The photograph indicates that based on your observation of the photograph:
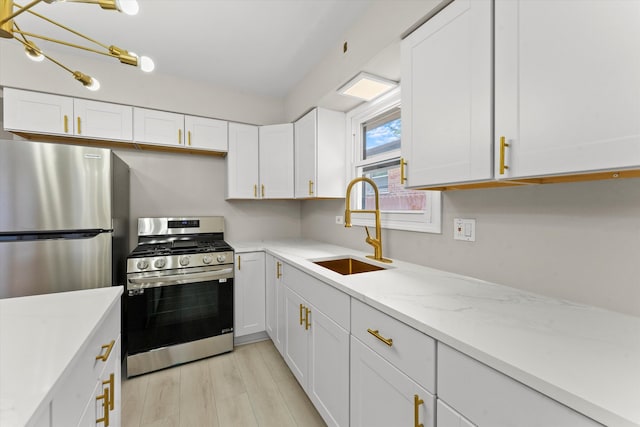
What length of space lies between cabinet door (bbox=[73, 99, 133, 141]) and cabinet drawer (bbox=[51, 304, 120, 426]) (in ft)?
6.39

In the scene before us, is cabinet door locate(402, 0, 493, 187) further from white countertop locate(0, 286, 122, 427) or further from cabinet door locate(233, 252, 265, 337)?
cabinet door locate(233, 252, 265, 337)

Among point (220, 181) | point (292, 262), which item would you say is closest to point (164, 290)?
point (292, 262)

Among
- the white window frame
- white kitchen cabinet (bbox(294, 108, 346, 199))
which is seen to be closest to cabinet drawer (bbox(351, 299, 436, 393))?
the white window frame

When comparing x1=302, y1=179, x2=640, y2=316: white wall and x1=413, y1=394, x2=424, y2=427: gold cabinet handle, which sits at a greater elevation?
x1=302, y1=179, x2=640, y2=316: white wall

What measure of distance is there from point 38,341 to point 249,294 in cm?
177

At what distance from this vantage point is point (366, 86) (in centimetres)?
188

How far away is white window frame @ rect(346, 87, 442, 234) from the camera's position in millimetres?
1562

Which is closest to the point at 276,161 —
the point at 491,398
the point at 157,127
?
the point at 157,127

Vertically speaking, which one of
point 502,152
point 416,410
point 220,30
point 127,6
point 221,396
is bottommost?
point 221,396

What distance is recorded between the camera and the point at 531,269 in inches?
43.4

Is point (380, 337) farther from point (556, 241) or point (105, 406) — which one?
point (105, 406)

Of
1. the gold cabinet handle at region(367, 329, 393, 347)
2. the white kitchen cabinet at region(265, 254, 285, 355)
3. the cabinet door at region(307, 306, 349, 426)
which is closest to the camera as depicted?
the gold cabinet handle at region(367, 329, 393, 347)

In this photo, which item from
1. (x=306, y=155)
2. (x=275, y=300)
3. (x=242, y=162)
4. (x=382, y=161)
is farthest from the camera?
(x=242, y=162)

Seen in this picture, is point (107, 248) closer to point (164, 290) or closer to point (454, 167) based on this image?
point (164, 290)
